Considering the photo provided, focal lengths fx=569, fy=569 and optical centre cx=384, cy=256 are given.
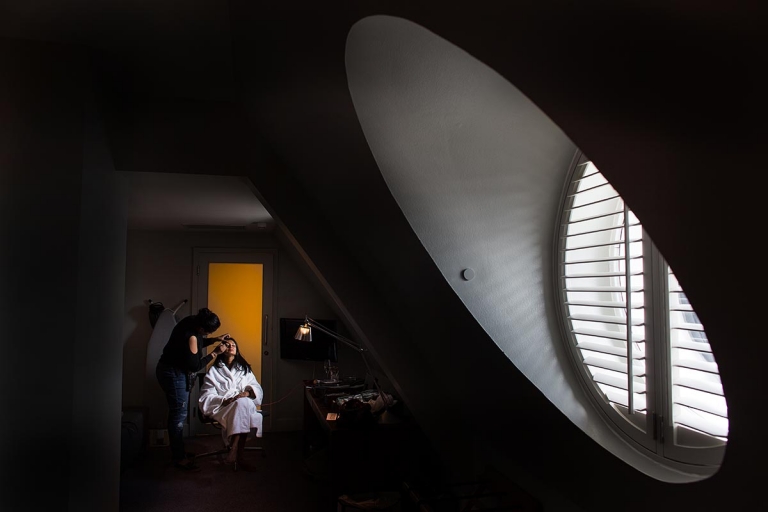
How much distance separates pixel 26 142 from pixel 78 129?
0.22 meters

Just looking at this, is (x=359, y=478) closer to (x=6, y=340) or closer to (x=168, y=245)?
(x=6, y=340)

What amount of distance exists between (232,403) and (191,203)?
1.94m

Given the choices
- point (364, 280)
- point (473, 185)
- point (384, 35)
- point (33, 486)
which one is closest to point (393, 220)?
→ point (473, 185)

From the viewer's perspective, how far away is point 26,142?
8.46ft

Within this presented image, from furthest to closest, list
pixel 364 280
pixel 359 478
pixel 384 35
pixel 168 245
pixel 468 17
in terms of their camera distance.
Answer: pixel 168 245, pixel 359 478, pixel 364 280, pixel 384 35, pixel 468 17

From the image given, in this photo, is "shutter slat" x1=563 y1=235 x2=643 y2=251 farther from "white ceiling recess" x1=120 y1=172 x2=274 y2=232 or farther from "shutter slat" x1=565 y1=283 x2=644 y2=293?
"white ceiling recess" x1=120 y1=172 x2=274 y2=232

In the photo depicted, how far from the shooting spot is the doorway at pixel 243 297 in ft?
21.3

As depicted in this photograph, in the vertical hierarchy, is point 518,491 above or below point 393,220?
below

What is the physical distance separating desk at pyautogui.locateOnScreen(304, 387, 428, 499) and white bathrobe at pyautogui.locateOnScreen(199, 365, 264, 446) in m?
1.82

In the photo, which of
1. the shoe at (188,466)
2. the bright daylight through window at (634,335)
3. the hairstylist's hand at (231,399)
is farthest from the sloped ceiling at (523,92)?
the shoe at (188,466)

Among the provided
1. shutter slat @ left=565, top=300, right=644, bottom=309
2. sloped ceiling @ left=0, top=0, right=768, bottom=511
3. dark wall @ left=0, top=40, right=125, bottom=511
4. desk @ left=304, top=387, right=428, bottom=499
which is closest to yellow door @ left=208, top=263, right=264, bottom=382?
desk @ left=304, top=387, right=428, bottom=499

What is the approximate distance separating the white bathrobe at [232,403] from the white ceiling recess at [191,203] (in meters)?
1.48

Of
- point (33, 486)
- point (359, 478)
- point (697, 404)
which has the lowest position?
point (359, 478)

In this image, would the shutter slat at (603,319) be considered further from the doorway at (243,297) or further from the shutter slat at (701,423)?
the doorway at (243,297)
